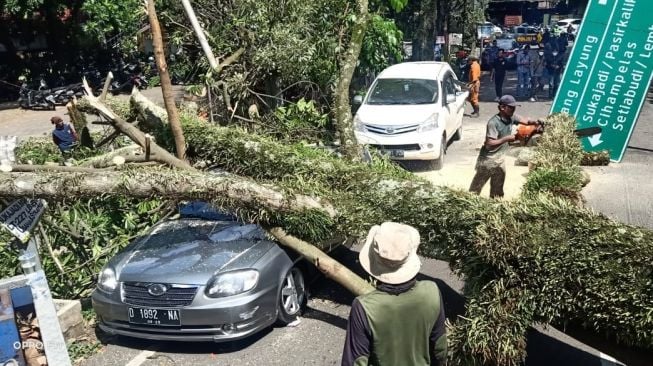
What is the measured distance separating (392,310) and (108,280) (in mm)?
3913

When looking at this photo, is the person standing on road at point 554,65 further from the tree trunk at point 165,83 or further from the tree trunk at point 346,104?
the tree trunk at point 165,83

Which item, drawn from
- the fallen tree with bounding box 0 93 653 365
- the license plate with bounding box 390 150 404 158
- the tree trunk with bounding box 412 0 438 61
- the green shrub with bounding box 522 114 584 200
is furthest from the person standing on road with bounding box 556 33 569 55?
the fallen tree with bounding box 0 93 653 365

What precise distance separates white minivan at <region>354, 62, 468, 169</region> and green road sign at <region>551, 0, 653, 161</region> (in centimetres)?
234

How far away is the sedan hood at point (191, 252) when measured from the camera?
5711mm

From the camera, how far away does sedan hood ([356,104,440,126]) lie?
468 inches

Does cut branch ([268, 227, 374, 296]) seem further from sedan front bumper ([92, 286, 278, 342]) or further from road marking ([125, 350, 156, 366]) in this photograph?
road marking ([125, 350, 156, 366])

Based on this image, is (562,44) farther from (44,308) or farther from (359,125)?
(44,308)

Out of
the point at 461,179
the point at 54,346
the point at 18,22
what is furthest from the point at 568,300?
the point at 18,22

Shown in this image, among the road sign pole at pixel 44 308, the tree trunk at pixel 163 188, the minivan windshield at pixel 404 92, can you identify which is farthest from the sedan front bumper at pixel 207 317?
the minivan windshield at pixel 404 92

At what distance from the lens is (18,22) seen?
24.2 meters

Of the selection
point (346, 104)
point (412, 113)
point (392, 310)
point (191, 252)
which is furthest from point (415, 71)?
point (392, 310)

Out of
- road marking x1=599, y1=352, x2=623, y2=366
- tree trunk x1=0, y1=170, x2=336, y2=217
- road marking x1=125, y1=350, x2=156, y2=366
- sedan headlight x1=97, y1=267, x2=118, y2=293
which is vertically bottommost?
road marking x1=125, y1=350, x2=156, y2=366

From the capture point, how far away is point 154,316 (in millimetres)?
5602

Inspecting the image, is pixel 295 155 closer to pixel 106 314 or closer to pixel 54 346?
pixel 106 314
